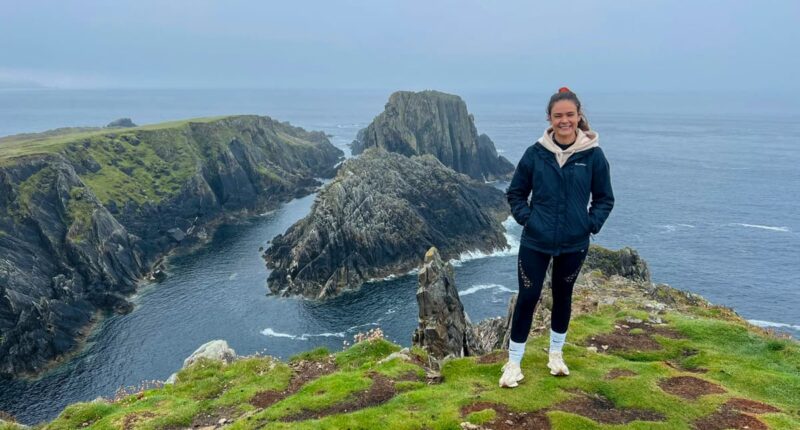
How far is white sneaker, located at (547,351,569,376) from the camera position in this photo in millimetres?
12656

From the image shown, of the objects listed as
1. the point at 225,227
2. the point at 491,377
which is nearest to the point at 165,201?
the point at 225,227

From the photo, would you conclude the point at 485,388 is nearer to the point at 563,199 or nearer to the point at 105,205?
the point at 563,199

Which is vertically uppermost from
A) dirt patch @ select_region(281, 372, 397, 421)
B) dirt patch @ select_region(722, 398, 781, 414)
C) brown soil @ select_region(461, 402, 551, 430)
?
brown soil @ select_region(461, 402, 551, 430)

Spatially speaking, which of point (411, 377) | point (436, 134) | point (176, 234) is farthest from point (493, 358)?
point (436, 134)

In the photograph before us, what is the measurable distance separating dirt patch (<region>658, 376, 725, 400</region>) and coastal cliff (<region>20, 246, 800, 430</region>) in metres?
0.04

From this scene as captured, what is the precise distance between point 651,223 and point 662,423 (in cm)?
10775

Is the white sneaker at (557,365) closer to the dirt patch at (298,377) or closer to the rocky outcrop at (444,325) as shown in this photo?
the dirt patch at (298,377)

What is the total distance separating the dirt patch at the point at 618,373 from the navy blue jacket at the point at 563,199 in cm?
432

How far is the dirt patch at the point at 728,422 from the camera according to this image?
1032cm

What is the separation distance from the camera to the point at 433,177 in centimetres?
11519

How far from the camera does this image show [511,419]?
10852 mm

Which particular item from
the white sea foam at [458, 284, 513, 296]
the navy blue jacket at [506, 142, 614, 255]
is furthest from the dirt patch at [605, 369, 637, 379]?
the white sea foam at [458, 284, 513, 296]

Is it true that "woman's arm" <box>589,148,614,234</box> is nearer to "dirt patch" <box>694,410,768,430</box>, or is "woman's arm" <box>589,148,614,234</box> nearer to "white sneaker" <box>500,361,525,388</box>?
"white sneaker" <box>500,361,525,388</box>

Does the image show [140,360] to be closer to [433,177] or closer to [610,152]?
[433,177]
